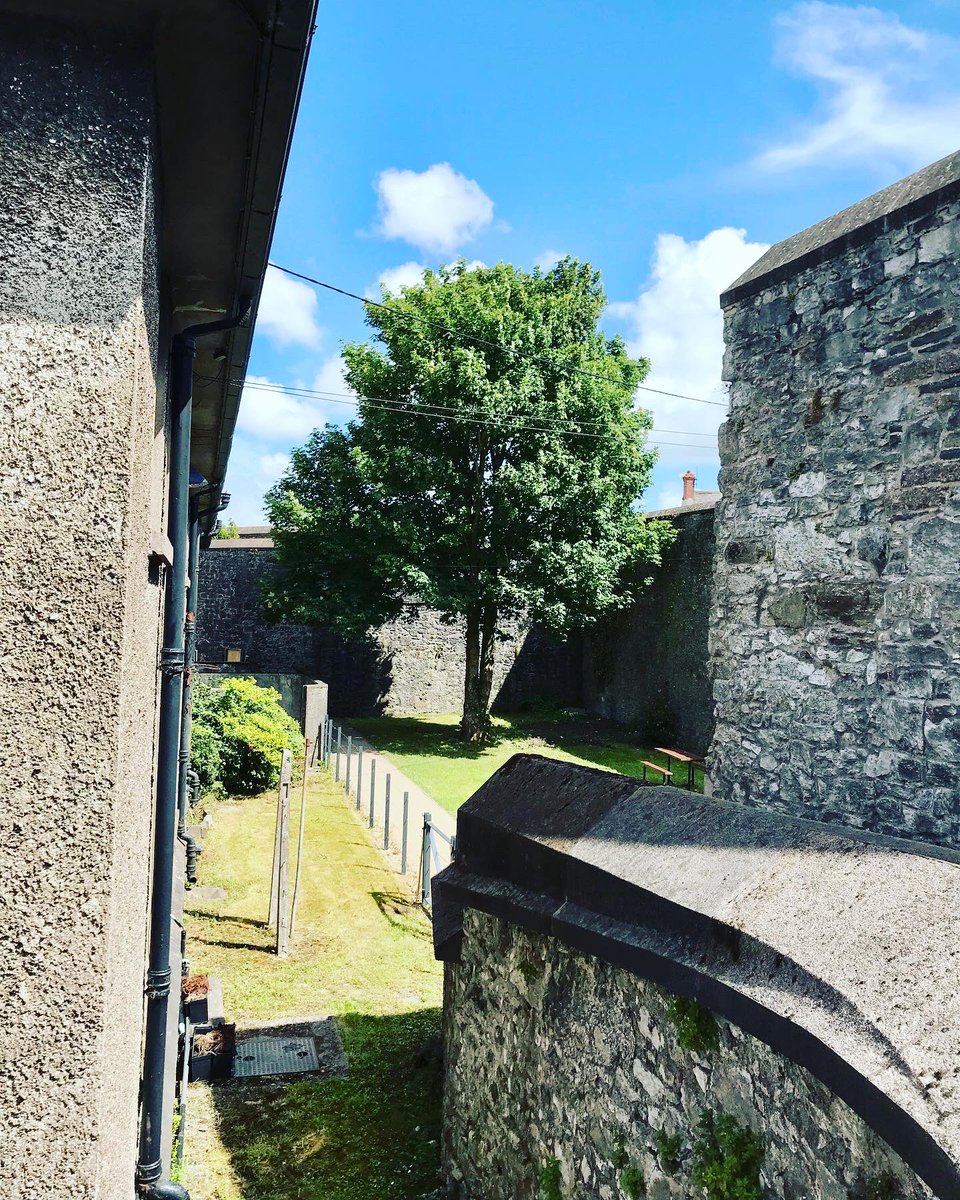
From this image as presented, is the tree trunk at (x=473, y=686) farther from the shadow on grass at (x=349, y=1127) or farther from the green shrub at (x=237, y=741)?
the shadow on grass at (x=349, y=1127)

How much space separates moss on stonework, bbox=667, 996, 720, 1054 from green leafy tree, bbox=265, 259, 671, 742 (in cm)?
1313

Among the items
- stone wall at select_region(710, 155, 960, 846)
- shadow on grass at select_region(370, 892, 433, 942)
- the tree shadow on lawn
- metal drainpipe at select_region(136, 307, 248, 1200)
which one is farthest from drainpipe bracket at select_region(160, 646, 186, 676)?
the tree shadow on lawn

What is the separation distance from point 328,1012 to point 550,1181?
3.37m

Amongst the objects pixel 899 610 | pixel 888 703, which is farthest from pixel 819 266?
pixel 888 703

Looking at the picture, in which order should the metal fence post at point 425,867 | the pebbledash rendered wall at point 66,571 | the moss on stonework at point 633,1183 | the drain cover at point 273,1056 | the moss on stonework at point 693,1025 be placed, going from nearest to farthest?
the pebbledash rendered wall at point 66,571, the moss on stonework at point 693,1025, the moss on stonework at point 633,1183, the drain cover at point 273,1056, the metal fence post at point 425,867

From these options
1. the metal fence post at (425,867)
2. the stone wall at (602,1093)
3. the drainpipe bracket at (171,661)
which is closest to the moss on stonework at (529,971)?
the stone wall at (602,1093)

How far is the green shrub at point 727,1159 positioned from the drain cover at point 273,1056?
369 cm

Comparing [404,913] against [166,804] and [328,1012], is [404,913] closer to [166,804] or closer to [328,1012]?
[328,1012]

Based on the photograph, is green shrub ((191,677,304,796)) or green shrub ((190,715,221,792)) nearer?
green shrub ((190,715,221,792))

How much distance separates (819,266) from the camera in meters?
4.64

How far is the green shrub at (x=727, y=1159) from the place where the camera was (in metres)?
2.42

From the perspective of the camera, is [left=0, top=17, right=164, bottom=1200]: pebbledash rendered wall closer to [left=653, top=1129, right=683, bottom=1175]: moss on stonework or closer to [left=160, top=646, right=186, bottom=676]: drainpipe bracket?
[left=160, top=646, right=186, bottom=676]: drainpipe bracket

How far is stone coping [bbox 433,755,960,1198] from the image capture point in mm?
1876

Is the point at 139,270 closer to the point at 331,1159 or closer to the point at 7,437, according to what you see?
the point at 7,437
